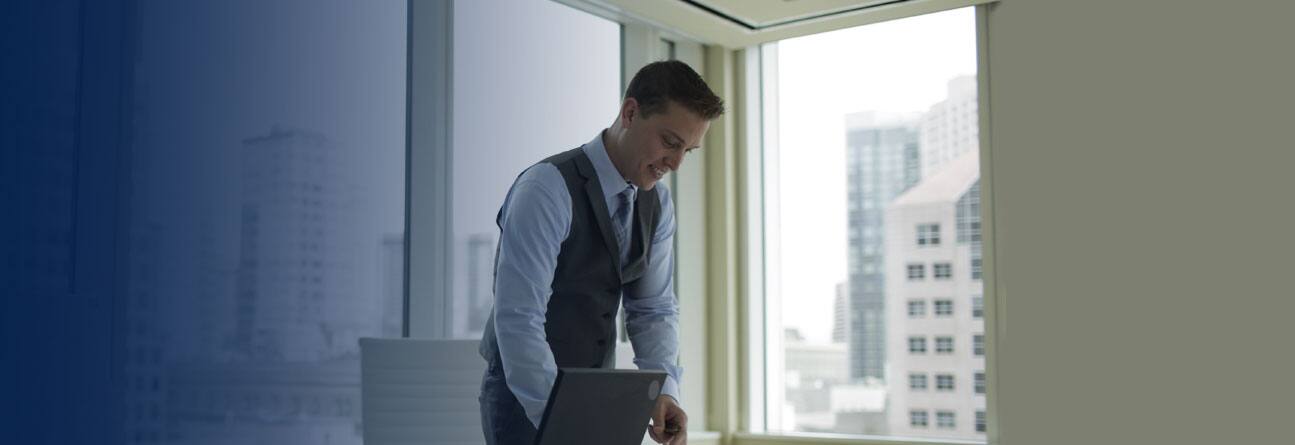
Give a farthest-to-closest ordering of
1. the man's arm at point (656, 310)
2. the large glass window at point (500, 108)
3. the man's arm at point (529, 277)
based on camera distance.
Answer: the large glass window at point (500, 108) → the man's arm at point (656, 310) → the man's arm at point (529, 277)

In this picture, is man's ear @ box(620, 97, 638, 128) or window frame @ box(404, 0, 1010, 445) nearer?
man's ear @ box(620, 97, 638, 128)

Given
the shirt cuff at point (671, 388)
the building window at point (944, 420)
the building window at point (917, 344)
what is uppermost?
the shirt cuff at point (671, 388)

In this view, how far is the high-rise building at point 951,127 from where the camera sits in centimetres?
454

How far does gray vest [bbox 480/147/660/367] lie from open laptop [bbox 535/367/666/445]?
41cm

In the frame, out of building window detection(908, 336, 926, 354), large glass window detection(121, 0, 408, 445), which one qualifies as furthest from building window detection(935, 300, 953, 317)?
large glass window detection(121, 0, 408, 445)

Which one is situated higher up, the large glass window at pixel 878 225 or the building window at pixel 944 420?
the large glass window at pixel 878 225

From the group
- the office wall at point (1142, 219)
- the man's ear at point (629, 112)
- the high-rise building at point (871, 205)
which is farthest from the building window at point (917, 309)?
the man's ear at point (629, 112)

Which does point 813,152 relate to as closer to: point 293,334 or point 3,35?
point 293,334

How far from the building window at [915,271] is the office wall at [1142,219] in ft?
1.06

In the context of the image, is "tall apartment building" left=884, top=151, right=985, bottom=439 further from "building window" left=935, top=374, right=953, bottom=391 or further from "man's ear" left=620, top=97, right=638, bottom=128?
"man's ear" left=620, top=97, right=638, bottom=128

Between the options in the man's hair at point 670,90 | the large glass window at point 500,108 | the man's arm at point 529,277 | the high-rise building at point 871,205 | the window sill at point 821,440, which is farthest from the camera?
the high-rise building at point 871,205

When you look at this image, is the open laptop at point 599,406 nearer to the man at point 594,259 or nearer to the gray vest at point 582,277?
the man at point 594,259

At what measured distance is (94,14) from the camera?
8.69ft

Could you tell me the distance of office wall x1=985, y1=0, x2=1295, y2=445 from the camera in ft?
12.8
